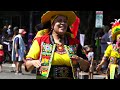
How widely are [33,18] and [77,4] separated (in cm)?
1467

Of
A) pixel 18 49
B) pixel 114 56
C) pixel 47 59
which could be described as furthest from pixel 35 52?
pixel 18 49

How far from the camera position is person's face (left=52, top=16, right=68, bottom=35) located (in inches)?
140

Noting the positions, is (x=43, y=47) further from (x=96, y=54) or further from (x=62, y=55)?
(x=96, y=54)

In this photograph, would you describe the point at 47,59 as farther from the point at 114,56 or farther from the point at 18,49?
the point at 18,49

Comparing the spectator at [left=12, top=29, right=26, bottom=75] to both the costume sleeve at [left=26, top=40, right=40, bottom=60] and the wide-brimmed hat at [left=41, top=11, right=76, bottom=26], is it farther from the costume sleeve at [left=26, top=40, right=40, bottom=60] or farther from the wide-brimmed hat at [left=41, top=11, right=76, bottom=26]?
the costume sleeve at [left=26, top=40, right=40, bottom=60]

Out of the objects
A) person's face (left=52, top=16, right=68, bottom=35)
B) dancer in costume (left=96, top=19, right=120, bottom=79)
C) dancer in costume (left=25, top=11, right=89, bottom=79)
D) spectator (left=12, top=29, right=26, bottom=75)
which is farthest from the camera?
spectator (left=12, top=29, right=26, bottom=75)

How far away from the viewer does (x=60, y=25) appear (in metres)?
3.57

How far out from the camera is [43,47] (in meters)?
3.52

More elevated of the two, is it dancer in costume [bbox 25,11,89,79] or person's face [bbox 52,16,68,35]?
person's face [bbox 52,16,68,35]

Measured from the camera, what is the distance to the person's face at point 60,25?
355 centimetres

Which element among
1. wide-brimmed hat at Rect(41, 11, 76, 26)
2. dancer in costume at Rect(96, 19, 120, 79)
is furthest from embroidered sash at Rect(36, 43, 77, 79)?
dancer in costume at Rect(96, 19, 120, 79)

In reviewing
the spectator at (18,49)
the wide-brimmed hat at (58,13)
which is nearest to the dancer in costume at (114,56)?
the wide-brimmed hat at (58,13)

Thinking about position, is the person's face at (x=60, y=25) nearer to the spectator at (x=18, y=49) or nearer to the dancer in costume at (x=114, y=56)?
the dancer in costume at (x=114, y=56)
